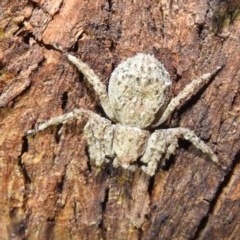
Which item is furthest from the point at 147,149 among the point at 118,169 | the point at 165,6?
the point at 165,6

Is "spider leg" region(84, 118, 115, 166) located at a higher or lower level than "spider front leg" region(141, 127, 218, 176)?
higher

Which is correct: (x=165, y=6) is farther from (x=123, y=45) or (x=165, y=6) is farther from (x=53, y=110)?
(x=53, y=110)

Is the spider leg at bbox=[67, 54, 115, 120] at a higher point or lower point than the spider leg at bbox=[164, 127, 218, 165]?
higher

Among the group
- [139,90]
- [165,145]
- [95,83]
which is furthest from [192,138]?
[95,83]

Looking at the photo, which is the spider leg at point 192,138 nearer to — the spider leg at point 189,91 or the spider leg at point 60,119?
the spider leg at point 189,91

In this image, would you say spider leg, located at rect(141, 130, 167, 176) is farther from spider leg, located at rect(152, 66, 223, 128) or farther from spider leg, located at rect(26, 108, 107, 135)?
spider leg, located at rect(26, 108, 107, 135)

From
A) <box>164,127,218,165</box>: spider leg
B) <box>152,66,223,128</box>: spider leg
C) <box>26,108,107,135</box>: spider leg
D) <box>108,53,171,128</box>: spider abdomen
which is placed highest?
<box>26,108,107,135</box>: spider leg

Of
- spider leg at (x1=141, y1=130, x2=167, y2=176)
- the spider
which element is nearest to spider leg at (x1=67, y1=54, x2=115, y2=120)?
the spider
